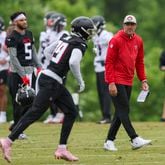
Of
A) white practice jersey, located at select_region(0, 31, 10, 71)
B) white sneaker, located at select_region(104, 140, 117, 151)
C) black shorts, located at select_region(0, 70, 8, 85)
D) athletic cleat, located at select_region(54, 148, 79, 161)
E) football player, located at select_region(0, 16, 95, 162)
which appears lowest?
black shorts, located at select_region(0, 70, 8, 85)

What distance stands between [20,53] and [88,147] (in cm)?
214

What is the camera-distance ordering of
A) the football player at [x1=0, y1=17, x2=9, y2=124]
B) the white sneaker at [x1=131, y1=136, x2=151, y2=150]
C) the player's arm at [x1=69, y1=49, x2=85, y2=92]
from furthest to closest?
the football player at [x1=0, y1=17, x2=9, y2=124], the white sneaker at [x1=131, y1=136, x2=151, y2=150], the player's arm at [x1=69, y1=49, x2=85, y2=92]

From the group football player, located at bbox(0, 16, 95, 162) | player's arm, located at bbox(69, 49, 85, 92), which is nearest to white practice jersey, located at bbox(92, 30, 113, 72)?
football player, located at bbox(0, 16, 95, 162)

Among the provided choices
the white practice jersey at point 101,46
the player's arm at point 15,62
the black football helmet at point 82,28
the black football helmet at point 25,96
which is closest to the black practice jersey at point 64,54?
the black football helmet at point 82,28

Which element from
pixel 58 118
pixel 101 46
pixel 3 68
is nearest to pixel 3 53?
pixel 3 68

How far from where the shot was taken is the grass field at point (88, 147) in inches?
574

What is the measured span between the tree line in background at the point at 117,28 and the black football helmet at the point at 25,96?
18004mm

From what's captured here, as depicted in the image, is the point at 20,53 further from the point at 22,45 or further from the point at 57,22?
the point at 57,22

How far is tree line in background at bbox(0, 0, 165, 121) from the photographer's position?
44688 mm

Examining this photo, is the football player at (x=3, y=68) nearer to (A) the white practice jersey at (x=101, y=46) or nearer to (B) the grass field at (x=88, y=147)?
(B) the grass field at (x=88, y=147)

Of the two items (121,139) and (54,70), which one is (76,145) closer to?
(121,139)

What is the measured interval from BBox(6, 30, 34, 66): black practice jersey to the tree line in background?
16819mm

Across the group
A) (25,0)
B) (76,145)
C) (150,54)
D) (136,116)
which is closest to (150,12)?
(150,54)

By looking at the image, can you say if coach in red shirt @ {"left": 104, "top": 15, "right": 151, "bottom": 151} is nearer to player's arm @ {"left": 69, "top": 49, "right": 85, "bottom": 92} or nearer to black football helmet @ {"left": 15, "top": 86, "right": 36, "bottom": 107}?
player's arm @ {"left": 69, "top": 49, "right": 85, "bottom": 92}
